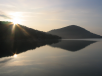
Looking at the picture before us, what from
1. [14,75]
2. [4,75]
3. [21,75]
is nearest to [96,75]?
[21,75]

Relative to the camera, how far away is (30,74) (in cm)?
781

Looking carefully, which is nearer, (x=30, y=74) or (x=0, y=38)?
(x=30, y=74)

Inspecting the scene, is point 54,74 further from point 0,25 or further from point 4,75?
point 0,25

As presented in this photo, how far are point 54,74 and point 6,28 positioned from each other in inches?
4262

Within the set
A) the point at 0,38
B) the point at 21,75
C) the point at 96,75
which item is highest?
the point at 0,38

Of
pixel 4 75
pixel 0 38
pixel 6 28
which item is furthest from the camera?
pixel 6 28

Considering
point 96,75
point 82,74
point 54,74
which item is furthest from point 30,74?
point 96,75

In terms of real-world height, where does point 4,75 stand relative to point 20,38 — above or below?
below

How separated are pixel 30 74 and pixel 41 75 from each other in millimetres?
863

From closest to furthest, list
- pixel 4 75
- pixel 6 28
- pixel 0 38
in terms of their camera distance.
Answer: pixel 4 75 → pixel 0 38 → pixel 6 28

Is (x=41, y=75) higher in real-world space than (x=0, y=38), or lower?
lower

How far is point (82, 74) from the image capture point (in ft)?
25.6

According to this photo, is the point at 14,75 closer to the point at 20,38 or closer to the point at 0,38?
the point at 0,38

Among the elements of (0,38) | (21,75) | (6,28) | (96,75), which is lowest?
(96,75)
